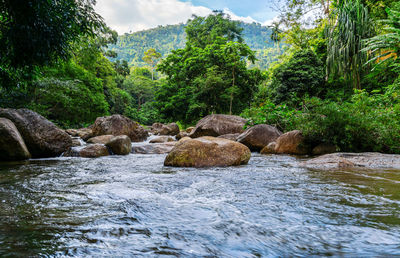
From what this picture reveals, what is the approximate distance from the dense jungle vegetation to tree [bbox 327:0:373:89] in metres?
0.05

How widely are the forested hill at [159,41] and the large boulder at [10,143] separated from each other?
87585 mm

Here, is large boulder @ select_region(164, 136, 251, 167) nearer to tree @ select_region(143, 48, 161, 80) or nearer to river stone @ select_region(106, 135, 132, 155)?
river stone @ select_region(106, 135, 132, 155)

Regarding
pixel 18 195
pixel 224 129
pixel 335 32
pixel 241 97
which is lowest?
pixel 18 195

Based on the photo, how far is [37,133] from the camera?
6672 millimetres

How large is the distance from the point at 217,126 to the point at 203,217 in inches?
338

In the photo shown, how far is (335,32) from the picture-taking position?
1355cm

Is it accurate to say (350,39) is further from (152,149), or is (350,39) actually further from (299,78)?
(152,149)

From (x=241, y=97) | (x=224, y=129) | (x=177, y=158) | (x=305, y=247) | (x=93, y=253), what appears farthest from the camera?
(x=241, y=97)

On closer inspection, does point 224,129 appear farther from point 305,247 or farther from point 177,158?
point 305,247

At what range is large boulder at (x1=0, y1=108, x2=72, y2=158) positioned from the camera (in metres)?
6.50

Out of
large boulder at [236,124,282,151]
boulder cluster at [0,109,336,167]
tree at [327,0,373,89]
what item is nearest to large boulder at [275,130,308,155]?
boulder cluster at [0,109,336,167]

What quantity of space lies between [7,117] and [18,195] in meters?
5.08

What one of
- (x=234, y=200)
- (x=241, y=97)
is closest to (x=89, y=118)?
(x=241, y=97)

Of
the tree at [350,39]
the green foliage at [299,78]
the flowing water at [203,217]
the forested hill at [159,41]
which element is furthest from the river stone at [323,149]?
the forested hill at [159,41]
